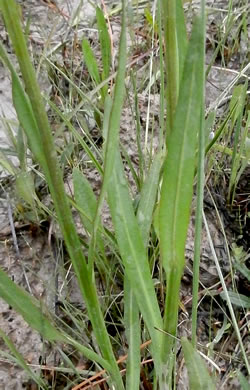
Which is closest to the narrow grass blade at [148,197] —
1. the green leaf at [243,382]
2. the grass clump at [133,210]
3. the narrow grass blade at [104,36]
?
the grass clump at [133,210]

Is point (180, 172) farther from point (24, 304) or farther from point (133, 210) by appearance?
point (24, 304)

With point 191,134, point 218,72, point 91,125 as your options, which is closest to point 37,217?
point 91,125

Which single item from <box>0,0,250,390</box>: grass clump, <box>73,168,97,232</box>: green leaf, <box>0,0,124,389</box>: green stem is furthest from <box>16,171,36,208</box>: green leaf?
<box>0,0,124,389</box>: green stem

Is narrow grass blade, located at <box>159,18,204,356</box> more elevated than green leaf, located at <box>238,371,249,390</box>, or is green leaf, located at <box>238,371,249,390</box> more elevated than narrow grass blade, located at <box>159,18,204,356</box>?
narrow grass blade, located at <box>159,18,204,356</box>

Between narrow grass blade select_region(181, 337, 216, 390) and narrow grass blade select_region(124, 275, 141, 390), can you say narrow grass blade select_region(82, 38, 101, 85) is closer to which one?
narrow grass blade select_region(124, 275, 141, 390)

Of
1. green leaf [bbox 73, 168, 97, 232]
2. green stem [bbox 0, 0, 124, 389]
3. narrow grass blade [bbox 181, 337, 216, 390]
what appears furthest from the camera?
green leaf [bbox 73, 168, 97, 232]

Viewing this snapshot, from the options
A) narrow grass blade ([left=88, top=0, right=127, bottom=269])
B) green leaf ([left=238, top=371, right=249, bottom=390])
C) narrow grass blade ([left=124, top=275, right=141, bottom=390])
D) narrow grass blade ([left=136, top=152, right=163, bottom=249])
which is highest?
narrow grass blade ([left=88, top=0, right=127, bottom=269])

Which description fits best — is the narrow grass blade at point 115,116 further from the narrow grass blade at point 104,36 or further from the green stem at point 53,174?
the narrow grass blade at point 104,36
